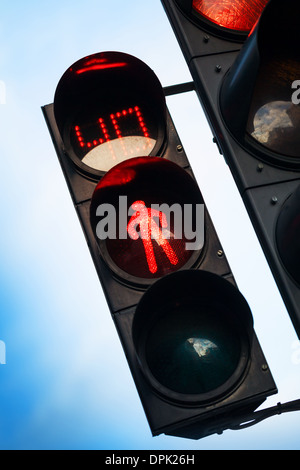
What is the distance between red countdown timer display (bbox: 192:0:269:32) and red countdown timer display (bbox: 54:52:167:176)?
1.30 ft

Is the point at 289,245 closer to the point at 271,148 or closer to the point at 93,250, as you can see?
the point at 271,148

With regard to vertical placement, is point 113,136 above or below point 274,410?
above

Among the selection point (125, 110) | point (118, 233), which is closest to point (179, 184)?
point (118, 233)

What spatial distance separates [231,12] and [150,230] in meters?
1.06

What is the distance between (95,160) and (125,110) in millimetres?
318

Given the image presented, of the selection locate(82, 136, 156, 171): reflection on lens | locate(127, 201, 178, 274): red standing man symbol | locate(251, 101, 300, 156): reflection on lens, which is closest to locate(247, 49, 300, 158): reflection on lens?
locate(251, 101, 300, 156): reflection on lens

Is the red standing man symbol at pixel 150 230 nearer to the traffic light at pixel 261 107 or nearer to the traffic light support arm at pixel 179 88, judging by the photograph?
the traffic light at pixel 261 107

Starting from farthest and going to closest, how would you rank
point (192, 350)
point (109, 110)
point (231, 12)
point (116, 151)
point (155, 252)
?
point (109, 110) → point (116, 151) → point (231, 12) → point (155, 252) → point (192, 350)

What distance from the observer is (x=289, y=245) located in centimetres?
230

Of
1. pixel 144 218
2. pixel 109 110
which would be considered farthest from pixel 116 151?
pixel 144 218

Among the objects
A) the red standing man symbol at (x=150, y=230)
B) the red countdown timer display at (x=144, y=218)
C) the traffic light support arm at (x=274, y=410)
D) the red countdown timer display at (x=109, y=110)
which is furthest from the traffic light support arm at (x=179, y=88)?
the traffic light support arm at (x=274, y=410)

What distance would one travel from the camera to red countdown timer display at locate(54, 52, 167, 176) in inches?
126

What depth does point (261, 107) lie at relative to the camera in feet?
8.77

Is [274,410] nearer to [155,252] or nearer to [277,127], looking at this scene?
[155,252]
